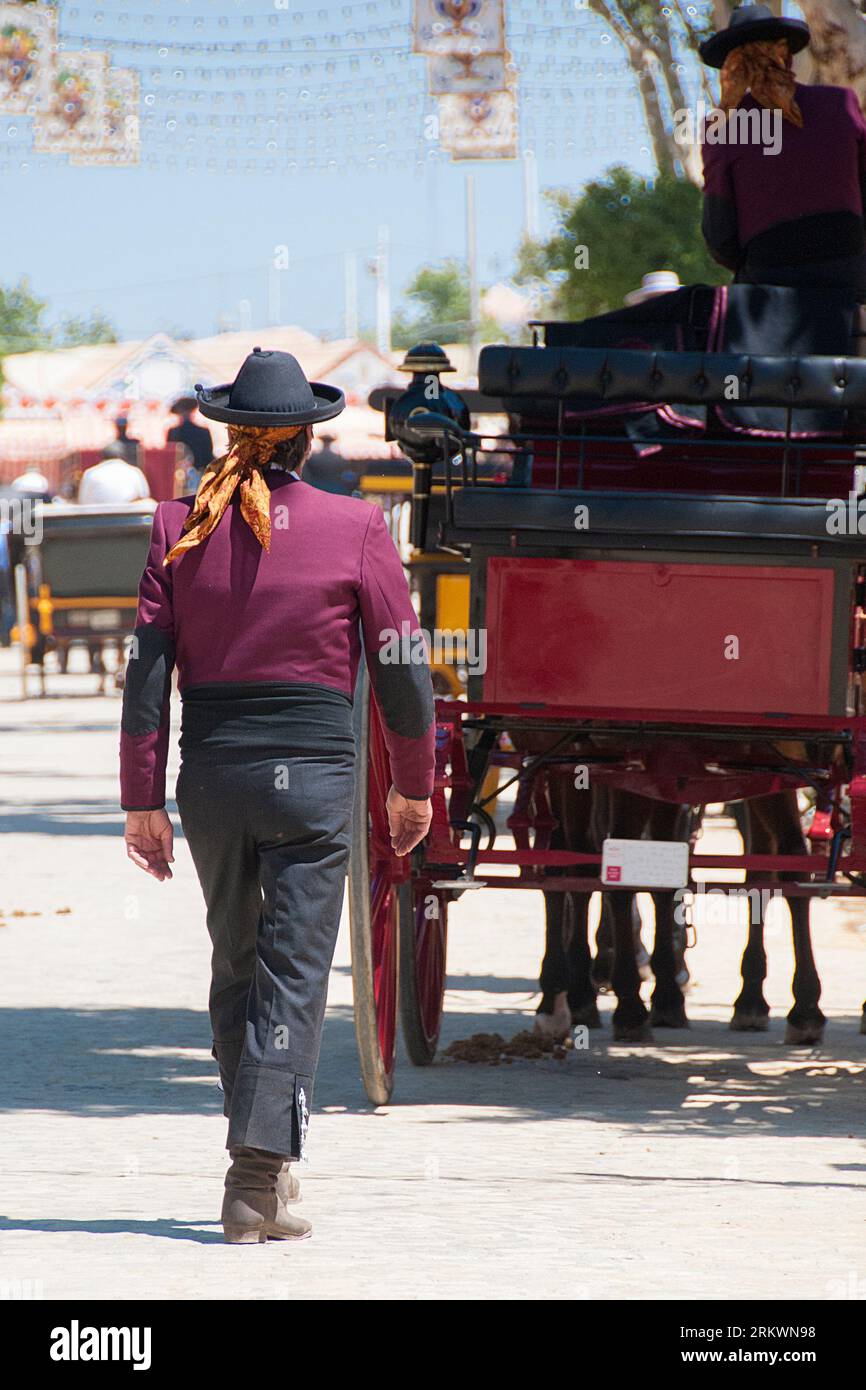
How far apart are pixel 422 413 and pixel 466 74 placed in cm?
1314

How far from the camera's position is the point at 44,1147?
6.17m

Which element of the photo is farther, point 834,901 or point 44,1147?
point 834,901

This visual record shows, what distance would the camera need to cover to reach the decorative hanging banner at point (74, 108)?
22.1 m

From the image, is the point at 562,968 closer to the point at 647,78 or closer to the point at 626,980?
the point at 626,980

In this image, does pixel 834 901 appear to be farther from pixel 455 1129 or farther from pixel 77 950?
pixel 455 1129

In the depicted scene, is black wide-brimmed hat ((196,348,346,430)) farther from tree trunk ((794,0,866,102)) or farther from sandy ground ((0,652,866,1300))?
tree trunk ((794,0,866,102))

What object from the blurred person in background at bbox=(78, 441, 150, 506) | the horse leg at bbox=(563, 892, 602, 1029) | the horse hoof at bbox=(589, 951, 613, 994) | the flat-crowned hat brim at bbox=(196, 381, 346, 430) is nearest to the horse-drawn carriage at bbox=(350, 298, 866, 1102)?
the horse leg at bbox=(563, 892, 602, 1029)

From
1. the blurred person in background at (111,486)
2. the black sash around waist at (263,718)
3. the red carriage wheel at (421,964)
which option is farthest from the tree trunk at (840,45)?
the blurred person in background at (111,486)

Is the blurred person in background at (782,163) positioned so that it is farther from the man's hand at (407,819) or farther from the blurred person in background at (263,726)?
the man's hand at (407,819)

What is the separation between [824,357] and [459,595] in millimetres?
6717

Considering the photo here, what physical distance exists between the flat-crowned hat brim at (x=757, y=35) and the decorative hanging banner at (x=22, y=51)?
1467 cm

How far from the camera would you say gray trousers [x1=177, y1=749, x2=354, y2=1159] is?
506 centimetres

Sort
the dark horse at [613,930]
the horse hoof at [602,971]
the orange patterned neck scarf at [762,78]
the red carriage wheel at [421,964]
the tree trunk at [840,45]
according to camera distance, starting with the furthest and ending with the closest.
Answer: the tree trunk at [840,45] → the horse hoof at [602,971] → the dark horse at [613,930] → the orange patterned neck scarf at [762,78] → the red carriage wheel at [421,964]
